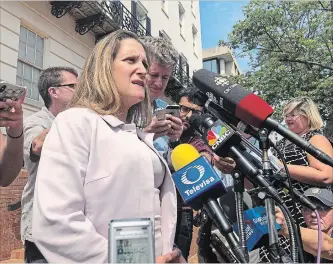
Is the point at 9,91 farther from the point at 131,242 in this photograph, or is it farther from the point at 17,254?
the point at 17,254

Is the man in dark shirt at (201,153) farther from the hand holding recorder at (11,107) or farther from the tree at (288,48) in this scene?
the tree at (288,48)

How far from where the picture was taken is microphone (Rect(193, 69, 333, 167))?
173 centimetres

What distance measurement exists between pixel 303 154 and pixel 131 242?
7.07 feet

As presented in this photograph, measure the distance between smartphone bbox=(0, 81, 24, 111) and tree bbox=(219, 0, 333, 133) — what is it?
41.5 ft

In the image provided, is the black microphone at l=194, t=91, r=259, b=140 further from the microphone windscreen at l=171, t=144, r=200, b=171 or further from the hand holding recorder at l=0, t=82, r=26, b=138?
the hand holding recorder at l=0, t=82, r=26, b=138

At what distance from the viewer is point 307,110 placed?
3105mm

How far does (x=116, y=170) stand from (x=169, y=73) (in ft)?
4.45

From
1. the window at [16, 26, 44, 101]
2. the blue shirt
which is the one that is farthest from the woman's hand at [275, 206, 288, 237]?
the window at [16, 26, 44, 101]

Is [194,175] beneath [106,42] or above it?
beneath

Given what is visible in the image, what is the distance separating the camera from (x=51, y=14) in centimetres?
923

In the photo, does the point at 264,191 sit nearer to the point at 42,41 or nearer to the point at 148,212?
the point at 148,212

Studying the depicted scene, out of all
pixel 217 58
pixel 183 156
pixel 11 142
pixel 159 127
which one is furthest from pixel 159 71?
pixel 217 58

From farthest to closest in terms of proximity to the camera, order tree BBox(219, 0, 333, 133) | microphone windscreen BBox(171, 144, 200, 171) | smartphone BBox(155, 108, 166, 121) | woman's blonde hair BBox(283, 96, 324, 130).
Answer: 1. tree BBox(219, 0, 333, 133)
2. woman's blonde hair BBox(283, 96, 324, 130)
3. smartphone BBox(155, 108, 166, 121)
4. microphone windscreen BBox(171, 144, 200, 171)

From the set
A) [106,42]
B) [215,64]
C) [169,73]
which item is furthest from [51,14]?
[215,64]
